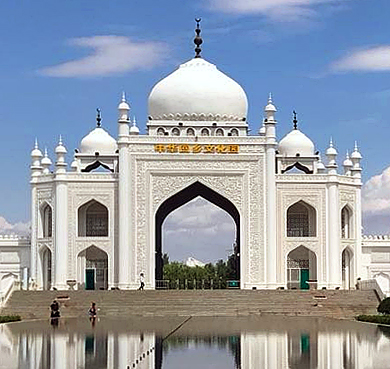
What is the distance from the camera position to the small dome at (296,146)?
43125 mm

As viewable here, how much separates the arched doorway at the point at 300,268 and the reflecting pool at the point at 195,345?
1229 centimetres

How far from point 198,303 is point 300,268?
823 centimetres

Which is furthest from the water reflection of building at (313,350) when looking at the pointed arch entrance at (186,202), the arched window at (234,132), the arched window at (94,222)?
the arched window at (234,132)

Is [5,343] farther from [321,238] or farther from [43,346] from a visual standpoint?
[321,238]

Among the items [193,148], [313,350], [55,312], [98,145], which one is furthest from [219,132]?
[313,350]

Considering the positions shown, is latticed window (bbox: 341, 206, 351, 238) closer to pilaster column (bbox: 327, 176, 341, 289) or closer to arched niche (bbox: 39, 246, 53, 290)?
pilaster column (bbox: 327, 176, 341, 289)

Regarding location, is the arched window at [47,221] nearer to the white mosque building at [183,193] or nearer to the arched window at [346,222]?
the white mosque building at [183,193]

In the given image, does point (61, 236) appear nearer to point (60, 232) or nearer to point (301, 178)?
point (60, 232)

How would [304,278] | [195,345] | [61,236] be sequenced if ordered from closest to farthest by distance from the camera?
[195,345] < [61,236] < [304,278]

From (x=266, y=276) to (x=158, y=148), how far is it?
20.7 feet

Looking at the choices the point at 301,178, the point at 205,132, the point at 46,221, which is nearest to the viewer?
the point at 301,178

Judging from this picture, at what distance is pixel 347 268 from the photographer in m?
39.1

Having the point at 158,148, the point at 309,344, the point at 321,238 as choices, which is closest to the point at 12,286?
the point at 158,148

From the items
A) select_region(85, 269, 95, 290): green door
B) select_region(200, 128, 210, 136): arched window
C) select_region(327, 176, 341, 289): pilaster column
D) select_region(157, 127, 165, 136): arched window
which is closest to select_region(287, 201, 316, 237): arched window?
select_region(327, 176, 341, 289): pilaster column
